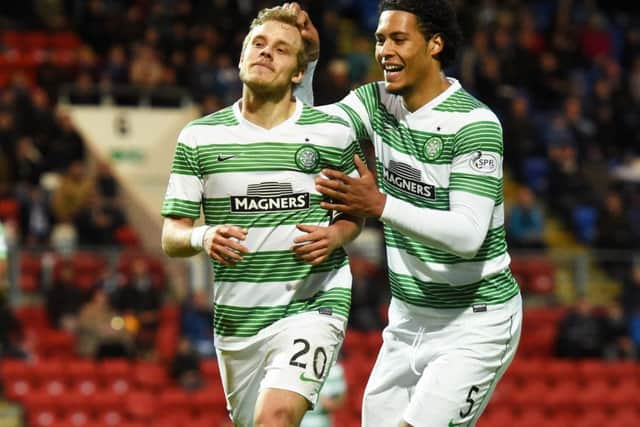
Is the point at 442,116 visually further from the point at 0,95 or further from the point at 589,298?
the point at 0,95

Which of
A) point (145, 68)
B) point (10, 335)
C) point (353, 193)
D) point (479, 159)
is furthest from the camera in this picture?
point (145, 68)

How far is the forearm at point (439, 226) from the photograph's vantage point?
567 centimetres

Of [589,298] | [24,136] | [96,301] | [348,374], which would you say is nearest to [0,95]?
[24,136]

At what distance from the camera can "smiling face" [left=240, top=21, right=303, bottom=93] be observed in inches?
233

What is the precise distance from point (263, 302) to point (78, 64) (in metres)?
13.2

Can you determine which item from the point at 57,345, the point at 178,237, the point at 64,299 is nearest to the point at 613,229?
the point at 64,299

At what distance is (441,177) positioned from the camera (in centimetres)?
605

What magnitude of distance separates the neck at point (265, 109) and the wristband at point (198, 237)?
582mm

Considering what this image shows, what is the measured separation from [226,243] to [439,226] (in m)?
0.90

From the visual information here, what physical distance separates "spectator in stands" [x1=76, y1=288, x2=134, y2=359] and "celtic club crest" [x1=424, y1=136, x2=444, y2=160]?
331 inches

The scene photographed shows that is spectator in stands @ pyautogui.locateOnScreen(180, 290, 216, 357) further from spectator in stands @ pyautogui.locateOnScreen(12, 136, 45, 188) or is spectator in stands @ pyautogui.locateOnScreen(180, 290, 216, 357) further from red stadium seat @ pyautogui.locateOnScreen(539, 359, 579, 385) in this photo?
red stadium seat @ pyautogui.locateOnScreen(539, 359, 579, 385)

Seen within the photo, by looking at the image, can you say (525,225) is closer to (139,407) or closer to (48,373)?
(139,407)

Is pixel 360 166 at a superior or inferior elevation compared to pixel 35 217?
superior

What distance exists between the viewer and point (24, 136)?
1628cm
